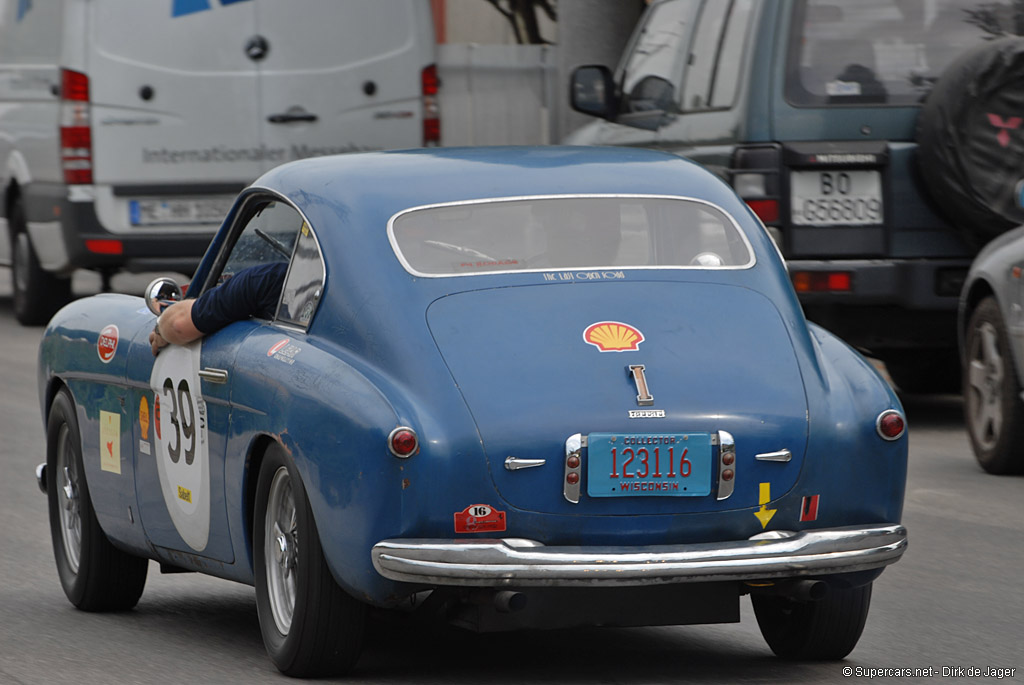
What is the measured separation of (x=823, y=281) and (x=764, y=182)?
A: 0.59 metres

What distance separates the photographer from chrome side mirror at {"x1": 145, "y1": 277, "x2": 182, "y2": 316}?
6.75 m

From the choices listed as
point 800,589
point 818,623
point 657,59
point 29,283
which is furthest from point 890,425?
point 29,283

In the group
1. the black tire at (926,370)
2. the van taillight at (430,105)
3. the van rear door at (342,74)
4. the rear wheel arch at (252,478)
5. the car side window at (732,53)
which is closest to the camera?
the rear wheel arch at (252,478)

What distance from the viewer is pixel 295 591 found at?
567 cm

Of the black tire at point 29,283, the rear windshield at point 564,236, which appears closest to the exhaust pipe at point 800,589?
the rear windshield at point 564,236

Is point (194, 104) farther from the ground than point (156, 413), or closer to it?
closer to it

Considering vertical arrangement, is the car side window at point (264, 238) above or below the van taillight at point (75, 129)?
above

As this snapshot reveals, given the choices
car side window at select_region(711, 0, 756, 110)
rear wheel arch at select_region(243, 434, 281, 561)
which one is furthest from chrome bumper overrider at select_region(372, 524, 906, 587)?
car side window at select_region(711, 0, 756, 110)

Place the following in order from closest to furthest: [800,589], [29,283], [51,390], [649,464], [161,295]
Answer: [649,464], [800,589], [161,295], [51,390], [29,283]

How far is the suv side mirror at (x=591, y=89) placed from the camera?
40.4 feet

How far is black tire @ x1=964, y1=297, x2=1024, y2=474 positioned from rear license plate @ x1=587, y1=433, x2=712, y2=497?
14.9ft

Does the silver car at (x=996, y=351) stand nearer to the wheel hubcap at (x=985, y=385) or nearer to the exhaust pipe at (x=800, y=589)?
the wheel hubcap at (x=985, y=385)

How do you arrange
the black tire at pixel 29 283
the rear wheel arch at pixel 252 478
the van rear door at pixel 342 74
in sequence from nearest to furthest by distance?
1. the rear wheel arch at pixel 252 478
2. the van rear door at pixel 342 74
3. the black tire at pixel 29 283

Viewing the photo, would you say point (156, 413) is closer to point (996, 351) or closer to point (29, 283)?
point (996, 351)
